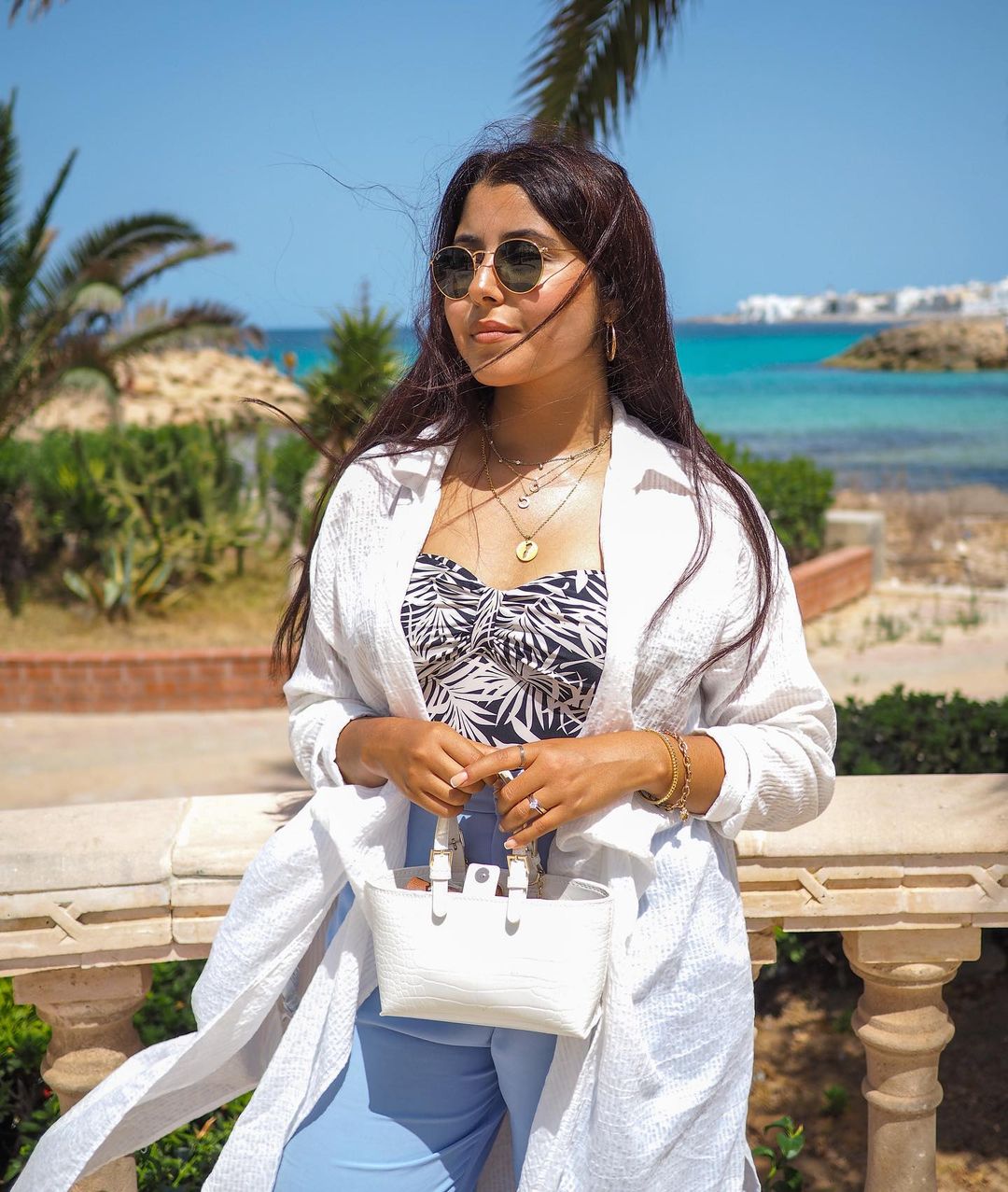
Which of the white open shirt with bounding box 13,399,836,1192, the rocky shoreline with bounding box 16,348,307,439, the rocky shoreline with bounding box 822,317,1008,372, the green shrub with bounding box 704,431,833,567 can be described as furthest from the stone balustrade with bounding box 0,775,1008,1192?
the rocky shoreline with bounding box 822,317,1008,372

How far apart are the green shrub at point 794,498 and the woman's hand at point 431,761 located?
9.69 metres

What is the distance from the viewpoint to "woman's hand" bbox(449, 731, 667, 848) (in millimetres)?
1568

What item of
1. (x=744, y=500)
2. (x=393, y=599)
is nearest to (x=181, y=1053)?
(x=393, y=599)

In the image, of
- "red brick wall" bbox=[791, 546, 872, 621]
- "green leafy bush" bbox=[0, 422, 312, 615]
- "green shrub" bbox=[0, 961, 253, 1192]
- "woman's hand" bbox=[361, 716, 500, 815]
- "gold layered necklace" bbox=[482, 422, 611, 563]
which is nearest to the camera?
"woman's hand" bbox=[361, 716, 500, 815]

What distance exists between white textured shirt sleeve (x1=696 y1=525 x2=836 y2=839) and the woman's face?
16.0 inches

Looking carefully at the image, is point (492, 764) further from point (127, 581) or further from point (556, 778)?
point (127, 581)

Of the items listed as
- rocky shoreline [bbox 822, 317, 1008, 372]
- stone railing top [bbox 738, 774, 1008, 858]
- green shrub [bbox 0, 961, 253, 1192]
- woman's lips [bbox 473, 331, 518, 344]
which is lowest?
green shrub [bbox 0, 961, 253, 1192]

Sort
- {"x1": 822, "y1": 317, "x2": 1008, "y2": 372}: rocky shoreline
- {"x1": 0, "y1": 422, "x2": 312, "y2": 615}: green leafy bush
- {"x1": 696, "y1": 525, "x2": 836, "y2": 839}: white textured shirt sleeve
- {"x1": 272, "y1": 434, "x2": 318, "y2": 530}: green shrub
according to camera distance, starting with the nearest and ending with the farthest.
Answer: {"x1": 696, "y1": 525, "x2": 836, "y2": 839}: white textured shirt sleeve, {"x1": 0, "y1": 422, "x2": 312, "y2": 615}: green leafy bush, {"x1": 272, "y1": 434, "x2": 318, "y2": 530}: green shrub, {"x1": 822, "y1": 317, "x2": 1008, "y2": 372}: rocky shoreline

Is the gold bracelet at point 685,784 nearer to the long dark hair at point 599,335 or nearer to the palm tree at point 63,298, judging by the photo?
the long dark hair at point 599,335

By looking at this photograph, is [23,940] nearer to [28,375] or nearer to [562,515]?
[562,515]

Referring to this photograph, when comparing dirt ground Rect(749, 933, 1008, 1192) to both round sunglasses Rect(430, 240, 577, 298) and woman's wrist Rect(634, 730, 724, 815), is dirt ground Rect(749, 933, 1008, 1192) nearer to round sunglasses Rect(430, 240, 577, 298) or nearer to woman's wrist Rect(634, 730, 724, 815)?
woman's wrist Rect(634, 730, 724, 815)

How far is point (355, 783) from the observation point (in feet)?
5.90

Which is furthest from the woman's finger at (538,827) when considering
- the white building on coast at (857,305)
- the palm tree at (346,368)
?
the white building on coast at (857,305)

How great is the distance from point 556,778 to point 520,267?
0.72 m
